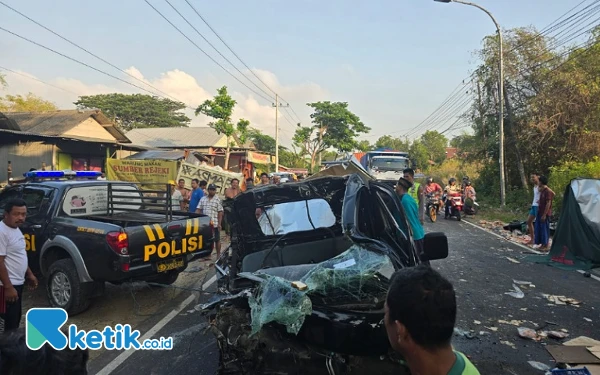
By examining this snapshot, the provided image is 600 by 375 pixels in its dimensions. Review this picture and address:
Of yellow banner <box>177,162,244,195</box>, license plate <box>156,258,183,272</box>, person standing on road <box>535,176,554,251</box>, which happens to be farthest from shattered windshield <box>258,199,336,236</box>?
yellow banner <box>177,162,244,195</box>

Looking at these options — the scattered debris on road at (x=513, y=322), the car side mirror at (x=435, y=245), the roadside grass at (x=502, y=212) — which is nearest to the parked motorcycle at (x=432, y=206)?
the roadside grass at (x=502, y=212)

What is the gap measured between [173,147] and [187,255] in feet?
95.6

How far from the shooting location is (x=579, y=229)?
7066 mm

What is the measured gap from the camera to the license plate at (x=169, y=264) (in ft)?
17.8

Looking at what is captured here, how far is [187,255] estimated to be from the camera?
5.84 m

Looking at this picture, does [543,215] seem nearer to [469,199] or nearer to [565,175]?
[565,175]

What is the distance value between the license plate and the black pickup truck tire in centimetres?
88

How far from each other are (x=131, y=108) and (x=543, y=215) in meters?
47.3

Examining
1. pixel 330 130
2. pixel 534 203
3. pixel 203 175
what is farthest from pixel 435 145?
pixel 534 203

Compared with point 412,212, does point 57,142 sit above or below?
above

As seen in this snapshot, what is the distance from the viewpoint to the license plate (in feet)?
17.8

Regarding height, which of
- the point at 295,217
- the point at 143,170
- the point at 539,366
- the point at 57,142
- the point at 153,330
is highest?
the point at 57,142

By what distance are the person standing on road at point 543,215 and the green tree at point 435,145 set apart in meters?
44.6

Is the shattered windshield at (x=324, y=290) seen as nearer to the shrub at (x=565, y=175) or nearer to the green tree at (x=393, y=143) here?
the shrub at (x=565, y=175)
